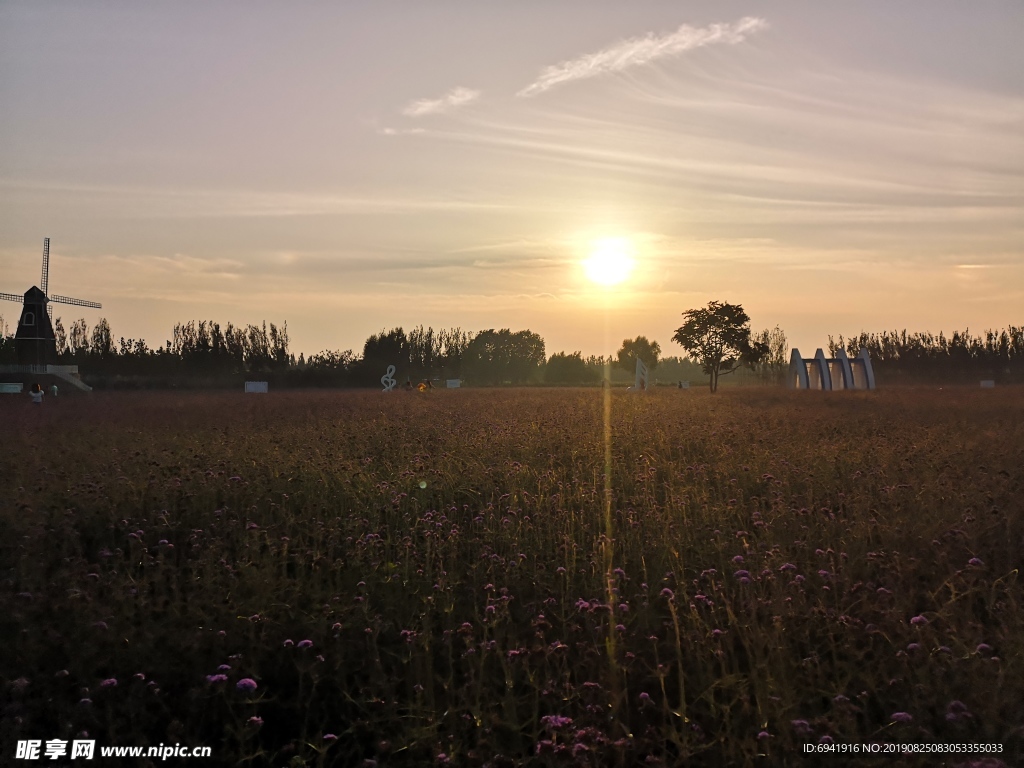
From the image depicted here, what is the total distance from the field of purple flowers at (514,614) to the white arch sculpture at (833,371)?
44685 millimetres

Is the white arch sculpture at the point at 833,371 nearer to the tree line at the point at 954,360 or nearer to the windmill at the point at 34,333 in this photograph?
the tree line at the point at 954,360

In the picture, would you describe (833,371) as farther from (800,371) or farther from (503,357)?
(503,357)

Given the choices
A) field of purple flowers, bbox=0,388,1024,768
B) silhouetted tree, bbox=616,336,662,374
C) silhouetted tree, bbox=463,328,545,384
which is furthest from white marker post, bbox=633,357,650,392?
silhouetted tree, bbox=616,336,662,374

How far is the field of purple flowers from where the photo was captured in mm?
3908

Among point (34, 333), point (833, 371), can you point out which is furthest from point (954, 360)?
point (34, 333)

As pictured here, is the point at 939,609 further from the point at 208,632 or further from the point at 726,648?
the point at 208,632

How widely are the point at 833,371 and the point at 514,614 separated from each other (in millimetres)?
55153

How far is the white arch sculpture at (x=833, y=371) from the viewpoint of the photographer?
52094mm

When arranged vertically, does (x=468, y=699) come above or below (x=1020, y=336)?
below

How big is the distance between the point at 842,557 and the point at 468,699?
3.28 m

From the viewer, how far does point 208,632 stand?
4879 mm

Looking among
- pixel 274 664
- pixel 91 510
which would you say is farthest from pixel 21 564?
pixel 274 664

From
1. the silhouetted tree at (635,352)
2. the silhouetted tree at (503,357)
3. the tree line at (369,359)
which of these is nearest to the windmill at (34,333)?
A: the tree line at (369,359)

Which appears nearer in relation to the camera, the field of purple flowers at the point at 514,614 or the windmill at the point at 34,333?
the field of purple flowers at the point at 514,614
